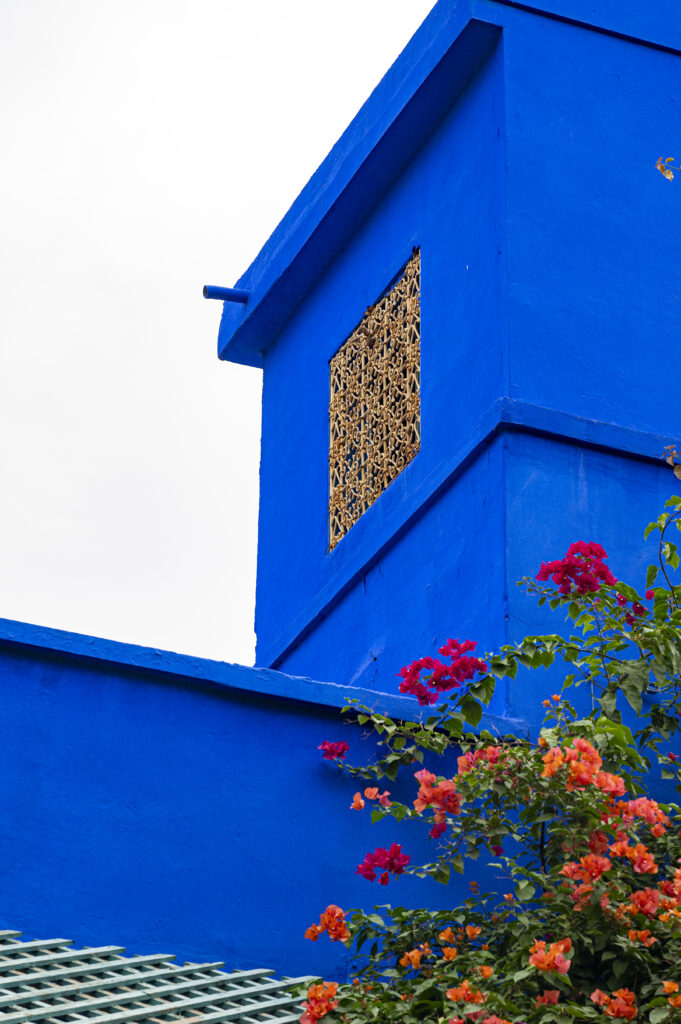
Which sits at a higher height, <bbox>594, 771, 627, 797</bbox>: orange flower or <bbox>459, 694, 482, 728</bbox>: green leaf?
<bbox>459, 694, 482, 728</bbox>: green leaf

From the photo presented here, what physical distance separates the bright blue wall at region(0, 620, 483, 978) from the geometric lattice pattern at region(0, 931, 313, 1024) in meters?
0.13

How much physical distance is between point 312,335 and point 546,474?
2.97 metres

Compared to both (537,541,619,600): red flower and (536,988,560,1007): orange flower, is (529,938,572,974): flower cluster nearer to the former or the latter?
(536,988,560,1007): orange flower

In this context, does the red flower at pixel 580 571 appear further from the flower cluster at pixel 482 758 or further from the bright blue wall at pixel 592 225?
the bright blue wall at pixel 592 225

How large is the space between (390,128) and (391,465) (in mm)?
1730

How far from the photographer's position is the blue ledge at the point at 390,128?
8.12 metres

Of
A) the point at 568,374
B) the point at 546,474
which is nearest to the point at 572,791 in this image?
the point at 546,474

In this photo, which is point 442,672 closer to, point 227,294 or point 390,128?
point 390,128

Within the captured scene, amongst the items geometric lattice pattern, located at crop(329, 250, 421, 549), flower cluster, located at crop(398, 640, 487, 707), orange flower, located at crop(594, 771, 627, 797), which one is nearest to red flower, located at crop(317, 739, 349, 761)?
flower cluster, located at crop(398, 640, 487, 707)

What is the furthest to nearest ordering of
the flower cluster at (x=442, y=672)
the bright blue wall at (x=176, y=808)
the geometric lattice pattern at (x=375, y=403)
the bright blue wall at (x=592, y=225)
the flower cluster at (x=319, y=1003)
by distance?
the geometric lattice pattern at (x=375, y=403), the bright blue wall at (x=592, y=225), the flower cluster at (x=442, y=672), the bright blue wall at (x=176, y=808), the flower cluster at (x=319, y=1003)

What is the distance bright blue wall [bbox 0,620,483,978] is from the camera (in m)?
5.77

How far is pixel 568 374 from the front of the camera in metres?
7.40

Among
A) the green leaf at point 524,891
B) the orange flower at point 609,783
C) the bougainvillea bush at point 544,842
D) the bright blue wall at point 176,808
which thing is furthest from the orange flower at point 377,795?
the orange flower at point 609,783

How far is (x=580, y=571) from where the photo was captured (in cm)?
618
